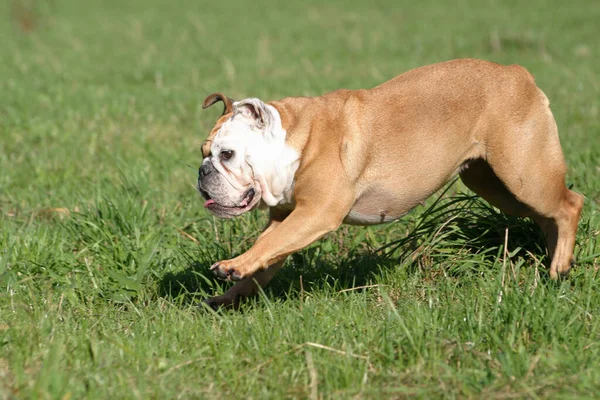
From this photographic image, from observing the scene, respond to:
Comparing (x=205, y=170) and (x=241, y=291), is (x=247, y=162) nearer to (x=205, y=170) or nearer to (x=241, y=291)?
(x=205, y=170)

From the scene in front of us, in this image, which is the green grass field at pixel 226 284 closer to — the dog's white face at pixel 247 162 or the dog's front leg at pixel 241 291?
the dog's front leg at pixel 241 291

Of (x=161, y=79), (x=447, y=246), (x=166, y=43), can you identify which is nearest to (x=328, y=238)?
(x=447, y=246)

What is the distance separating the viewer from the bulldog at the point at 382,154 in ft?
14.8

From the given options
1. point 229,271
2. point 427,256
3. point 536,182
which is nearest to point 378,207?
Result: point 427,256

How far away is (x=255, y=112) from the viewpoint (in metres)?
4.54

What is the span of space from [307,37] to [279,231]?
35.7 ft

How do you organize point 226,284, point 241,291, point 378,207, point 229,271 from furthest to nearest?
point 226,284 → point 241,291 → point 378,207 → point 229,271

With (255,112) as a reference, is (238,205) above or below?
below

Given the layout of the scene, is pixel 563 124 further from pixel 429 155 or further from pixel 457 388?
pixel 457 388

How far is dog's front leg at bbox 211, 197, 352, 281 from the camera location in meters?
4.25

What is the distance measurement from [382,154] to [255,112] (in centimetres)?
79

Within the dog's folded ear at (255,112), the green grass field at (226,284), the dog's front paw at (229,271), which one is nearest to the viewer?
the green grass field at (226,284)

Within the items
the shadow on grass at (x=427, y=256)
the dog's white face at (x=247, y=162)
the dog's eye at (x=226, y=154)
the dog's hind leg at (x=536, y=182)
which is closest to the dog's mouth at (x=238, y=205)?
the dog's white face at (x=247, y=162)

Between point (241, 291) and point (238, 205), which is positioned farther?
point (241, 291)
